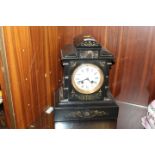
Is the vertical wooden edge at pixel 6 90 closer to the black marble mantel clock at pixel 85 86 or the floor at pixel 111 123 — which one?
the floor at pixel 111 123

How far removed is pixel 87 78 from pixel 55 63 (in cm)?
27

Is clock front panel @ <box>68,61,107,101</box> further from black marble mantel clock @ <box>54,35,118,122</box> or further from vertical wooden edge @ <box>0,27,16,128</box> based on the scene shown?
vertical wooden edge @ <box>0,27,16,128</box>

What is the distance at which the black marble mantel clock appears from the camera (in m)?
0.96

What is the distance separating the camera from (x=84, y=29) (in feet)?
3.90

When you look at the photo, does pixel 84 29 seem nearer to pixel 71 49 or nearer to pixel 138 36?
pixel 71 49

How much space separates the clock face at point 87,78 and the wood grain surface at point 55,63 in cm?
19

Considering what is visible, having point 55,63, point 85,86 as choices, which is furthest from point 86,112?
point 55,63

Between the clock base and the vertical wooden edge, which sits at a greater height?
the vertical wooden edge

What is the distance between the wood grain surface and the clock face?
7.6 inches

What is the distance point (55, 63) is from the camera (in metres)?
1.18

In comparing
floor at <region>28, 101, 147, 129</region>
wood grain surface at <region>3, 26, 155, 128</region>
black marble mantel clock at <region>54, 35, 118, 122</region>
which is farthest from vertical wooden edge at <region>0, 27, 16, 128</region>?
black marble mantel clock at <region>54, 35, 118, 122</region>

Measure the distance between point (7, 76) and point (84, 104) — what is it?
430mm

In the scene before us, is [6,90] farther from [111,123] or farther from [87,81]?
[111,123]
